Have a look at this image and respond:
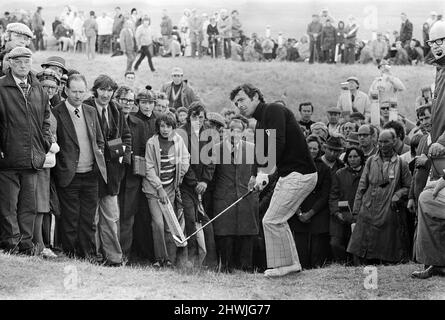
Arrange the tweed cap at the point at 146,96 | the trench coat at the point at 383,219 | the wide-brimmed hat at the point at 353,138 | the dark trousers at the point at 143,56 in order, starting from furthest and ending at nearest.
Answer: the dark trousers at the point at 143,56 < the wide-brimmed hat at the point at 353,138 < the tweed cap at the point at 146,96 < the trench coat at the point at 383,219

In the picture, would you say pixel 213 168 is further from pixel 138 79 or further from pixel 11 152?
pixel 138 79

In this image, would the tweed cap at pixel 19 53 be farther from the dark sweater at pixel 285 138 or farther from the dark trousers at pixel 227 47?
the dark trousers at pixel 227 47

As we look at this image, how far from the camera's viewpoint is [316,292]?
985 centimetres

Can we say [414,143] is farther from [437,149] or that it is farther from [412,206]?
[437,149]

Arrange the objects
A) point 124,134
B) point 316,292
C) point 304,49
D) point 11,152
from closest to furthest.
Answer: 1. point 316,292
2. point 11,152
3. point 124,134
4. point 304,49

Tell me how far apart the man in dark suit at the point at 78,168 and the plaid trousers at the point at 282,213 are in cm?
245

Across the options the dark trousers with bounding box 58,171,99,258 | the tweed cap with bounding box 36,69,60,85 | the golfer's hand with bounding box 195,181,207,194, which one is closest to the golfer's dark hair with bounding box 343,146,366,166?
the golfer's hand with bounding box 195,181,207,194

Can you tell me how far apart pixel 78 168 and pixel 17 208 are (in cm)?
106

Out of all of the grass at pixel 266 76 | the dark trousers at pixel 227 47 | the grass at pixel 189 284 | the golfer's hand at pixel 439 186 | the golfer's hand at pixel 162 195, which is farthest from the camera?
the dark trousers at pixel 227 47

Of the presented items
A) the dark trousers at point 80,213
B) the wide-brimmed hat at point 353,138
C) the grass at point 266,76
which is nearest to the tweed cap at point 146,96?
the dark trousers at point 80,213

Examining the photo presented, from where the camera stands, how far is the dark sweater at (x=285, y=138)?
10.5 metres

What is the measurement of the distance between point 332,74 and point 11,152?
23.1 m

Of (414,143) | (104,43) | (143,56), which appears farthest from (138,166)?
(104,43)
